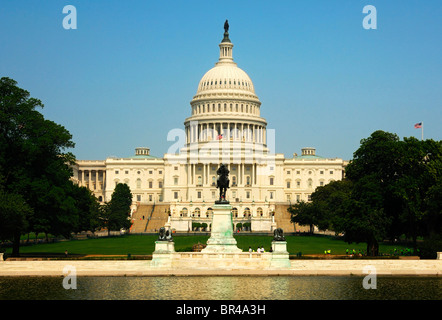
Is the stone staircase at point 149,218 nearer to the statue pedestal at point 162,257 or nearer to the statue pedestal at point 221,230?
the statue pedestal at point 221,230

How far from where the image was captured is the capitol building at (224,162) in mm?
179625

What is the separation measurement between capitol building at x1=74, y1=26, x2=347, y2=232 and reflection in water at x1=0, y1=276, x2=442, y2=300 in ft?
391

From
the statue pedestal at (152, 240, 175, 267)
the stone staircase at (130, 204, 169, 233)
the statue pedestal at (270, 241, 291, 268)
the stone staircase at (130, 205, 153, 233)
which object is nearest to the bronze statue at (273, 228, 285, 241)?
the statue pedestal at (270, 241, 291, 268)

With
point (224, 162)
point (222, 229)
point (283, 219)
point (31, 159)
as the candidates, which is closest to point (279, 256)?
point (222, 229)

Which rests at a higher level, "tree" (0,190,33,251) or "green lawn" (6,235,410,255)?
"tree" (0,190,33,251)

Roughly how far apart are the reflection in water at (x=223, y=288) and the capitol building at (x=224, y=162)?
119 metres

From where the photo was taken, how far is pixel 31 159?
211 feet

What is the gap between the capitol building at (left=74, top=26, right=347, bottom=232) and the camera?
17962 centimetres

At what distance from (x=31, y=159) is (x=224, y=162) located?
382ft

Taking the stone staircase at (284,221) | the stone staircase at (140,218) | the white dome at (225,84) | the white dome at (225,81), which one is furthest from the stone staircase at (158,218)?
the white dome at (225,81)

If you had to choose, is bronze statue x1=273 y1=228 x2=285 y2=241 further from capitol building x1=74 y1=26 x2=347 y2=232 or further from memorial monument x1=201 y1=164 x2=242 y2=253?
capitol building x1=74 y1=26 x2=347 y2=232

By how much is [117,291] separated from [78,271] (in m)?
10.2
